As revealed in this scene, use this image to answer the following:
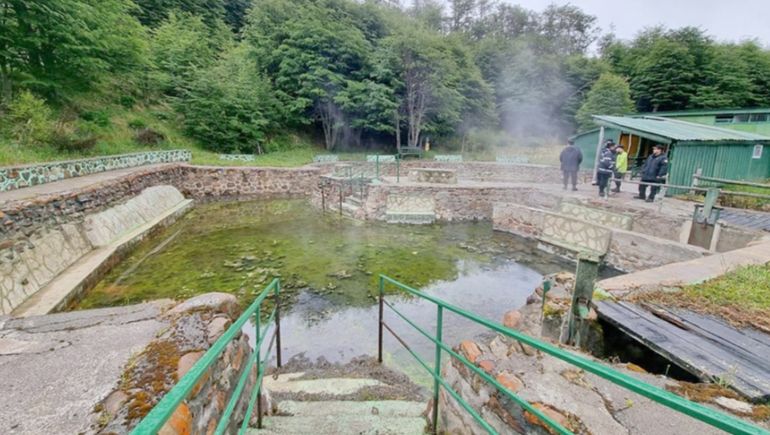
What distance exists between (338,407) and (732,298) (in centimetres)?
377

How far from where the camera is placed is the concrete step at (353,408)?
246 centimetres

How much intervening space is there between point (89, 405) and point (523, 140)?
89.2ft

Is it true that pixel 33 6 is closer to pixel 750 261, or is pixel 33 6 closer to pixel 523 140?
pixel 750 261

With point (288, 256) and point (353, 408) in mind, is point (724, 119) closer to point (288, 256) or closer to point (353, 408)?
point (288, 256)

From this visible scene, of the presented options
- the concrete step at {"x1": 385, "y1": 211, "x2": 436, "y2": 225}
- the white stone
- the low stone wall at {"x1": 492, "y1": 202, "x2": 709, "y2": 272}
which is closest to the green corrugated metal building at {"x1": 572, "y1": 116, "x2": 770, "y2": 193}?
the low stone wall at {"x1": 492, "y1": 202, "x2": 709, "y2": 272}

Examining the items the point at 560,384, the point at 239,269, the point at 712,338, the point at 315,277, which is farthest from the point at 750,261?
the point at 239,269

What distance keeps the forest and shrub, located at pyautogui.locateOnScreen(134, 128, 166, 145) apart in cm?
6

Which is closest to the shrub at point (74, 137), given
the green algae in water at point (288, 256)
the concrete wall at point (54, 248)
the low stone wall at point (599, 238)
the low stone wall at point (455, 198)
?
the concrete wall at point (54, 248)

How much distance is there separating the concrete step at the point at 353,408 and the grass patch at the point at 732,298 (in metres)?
2.39

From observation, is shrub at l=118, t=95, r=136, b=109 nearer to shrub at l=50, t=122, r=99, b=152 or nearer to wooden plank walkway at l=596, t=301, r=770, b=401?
shrub at l=50, t=122, r=99, b=152

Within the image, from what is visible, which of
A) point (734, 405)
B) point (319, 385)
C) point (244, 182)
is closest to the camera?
point (734, 405)

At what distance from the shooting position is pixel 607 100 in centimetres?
2223

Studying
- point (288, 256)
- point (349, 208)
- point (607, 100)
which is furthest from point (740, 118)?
point (288, 256)

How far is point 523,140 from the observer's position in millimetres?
25062
